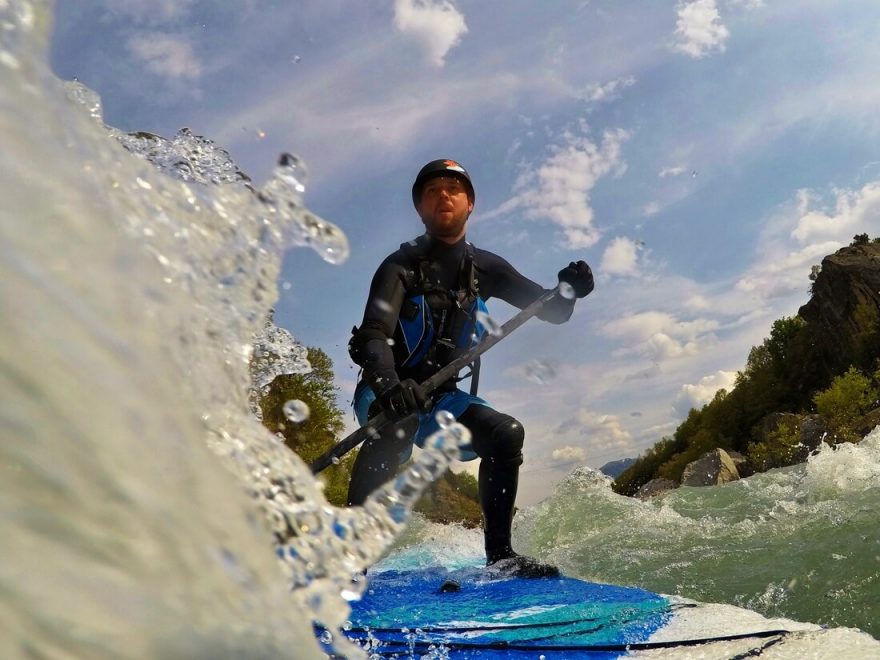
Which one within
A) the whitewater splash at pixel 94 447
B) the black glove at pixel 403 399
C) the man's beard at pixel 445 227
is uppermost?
the man's beard at pixel 445 227

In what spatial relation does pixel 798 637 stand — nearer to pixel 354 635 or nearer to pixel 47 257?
pixel 354 635

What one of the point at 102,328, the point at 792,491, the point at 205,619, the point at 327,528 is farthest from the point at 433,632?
the point at 792,491

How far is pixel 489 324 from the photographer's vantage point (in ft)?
14.4

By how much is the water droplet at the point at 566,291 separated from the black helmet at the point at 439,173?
944 millimetres

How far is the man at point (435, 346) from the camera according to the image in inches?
154

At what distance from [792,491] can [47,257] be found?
8.83 m

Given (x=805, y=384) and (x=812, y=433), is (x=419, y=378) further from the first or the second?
(x=805, y=384)

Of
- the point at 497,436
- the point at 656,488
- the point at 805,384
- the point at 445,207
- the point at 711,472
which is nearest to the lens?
the point at 497,436

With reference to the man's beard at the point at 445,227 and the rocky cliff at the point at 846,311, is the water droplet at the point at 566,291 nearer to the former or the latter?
the man's beard at the point at 445,227

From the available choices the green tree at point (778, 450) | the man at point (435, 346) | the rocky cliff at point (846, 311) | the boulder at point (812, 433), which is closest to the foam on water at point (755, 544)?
the man at point (435, 346)

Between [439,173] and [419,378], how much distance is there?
4.78ft

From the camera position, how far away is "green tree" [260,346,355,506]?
2112cm

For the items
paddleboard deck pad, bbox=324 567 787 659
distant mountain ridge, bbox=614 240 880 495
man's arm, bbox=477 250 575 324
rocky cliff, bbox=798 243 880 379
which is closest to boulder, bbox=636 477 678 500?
distant mountain ridge, bbox=614 240 880 495

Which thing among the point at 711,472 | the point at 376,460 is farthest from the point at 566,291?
the point at 711,472
